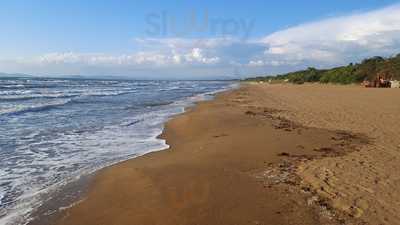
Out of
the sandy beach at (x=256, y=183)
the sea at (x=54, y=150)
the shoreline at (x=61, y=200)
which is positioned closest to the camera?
the sandy beach at (x=256, y=183)

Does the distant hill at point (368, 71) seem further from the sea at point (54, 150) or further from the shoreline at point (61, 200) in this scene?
the shoreline at point (61, 200)

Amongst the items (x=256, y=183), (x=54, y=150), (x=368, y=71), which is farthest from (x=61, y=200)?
(x=368, y=71)

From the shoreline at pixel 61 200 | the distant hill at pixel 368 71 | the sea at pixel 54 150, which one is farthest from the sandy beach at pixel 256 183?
the distant hill at pixel 368 71

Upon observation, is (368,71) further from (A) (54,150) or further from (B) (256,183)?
(B) (256,183)

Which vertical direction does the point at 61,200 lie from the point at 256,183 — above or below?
below

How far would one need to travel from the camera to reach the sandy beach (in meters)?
5.50

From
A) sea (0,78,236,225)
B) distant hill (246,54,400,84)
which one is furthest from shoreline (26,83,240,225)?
distant hill (246,54,400,84)

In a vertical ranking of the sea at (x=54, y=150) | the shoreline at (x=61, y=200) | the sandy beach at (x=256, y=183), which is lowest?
the sea at (x=54, y=150)

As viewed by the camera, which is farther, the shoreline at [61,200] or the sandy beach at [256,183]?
the shoreline at [61,200]

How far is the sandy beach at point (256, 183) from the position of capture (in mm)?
5500

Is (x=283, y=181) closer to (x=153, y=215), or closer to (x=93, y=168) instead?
(x=153, y=215)

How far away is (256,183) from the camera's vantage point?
22.9 feet

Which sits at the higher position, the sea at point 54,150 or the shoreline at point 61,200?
the shoreline at point 61,200

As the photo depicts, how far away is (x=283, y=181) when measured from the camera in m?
7.03
